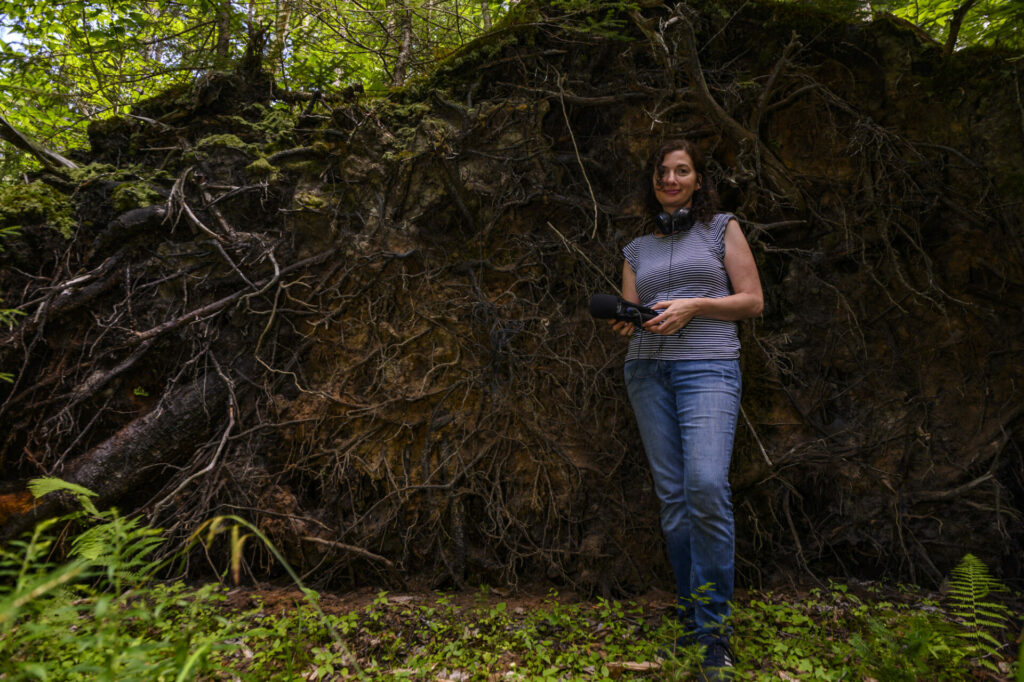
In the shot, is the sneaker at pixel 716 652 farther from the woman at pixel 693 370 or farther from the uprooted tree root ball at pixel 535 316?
the uprooted tree root ball at pixel 535 316

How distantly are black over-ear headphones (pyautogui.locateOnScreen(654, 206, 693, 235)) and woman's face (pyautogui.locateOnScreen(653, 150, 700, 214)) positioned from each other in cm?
6

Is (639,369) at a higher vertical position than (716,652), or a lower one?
higher

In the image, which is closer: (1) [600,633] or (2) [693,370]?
(2) [693,370]

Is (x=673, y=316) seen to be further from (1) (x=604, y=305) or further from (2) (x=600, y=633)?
(2) (x=600, y=633)

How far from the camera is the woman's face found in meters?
2.73

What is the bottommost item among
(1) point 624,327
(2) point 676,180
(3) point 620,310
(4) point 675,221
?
(1) point 624,327

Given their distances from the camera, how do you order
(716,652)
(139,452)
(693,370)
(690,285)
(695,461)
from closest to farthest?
(716,652)
(695,461)
(693,370)
(690,285)
(139,452)

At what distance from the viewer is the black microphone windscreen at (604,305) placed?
8.39 feet

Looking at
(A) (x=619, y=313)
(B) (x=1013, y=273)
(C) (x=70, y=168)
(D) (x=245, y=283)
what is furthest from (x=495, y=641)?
(C) (x=70, y=168)

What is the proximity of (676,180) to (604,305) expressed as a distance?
833 millimetres

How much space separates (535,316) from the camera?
3.67 metres

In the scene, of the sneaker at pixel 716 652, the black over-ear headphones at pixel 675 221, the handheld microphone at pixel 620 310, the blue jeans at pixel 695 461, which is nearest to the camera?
the sneaker at pixel 716 652

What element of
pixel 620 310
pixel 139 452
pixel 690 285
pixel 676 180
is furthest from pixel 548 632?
pixel 139 452

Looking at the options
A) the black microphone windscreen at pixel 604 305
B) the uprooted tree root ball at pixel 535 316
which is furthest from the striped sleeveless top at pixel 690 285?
the uprooted tree root ball at pixel 535 316
